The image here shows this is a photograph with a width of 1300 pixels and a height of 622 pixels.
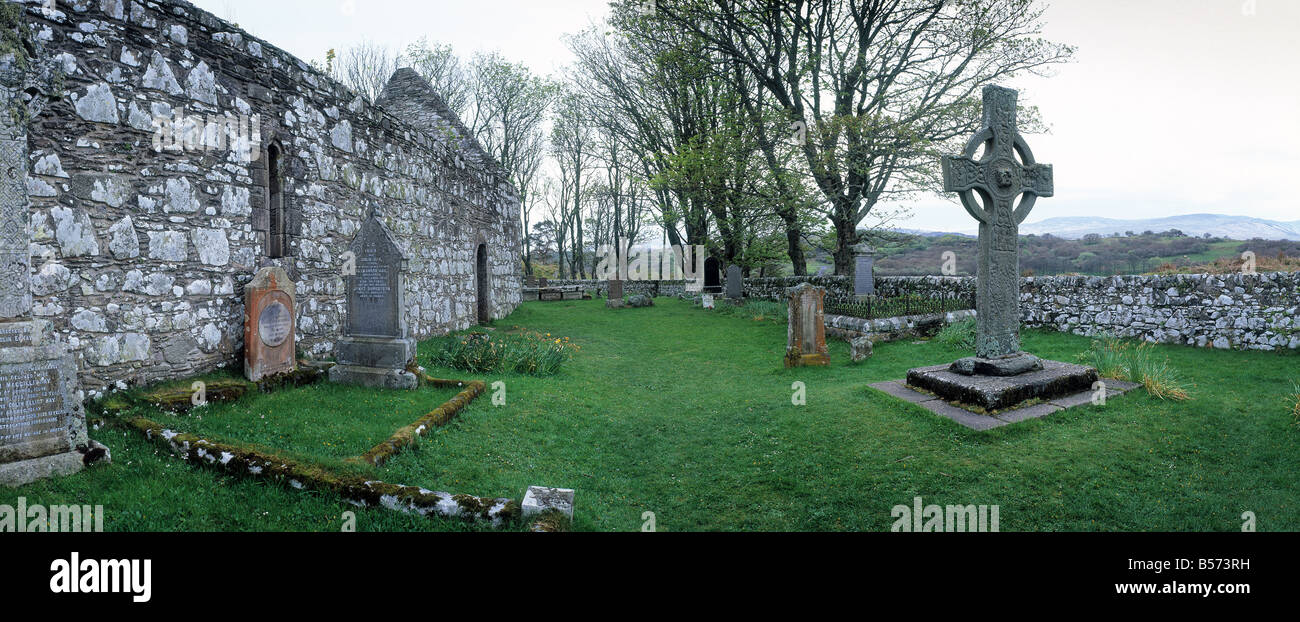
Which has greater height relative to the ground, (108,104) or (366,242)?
(108,104)

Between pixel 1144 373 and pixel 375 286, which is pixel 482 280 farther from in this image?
pixel 1144 373

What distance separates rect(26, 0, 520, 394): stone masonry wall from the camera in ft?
16.4

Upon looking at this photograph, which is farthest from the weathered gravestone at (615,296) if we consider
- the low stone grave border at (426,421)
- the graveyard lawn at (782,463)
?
the low stone grave border at (426,421)

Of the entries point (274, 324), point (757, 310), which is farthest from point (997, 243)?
point (757, 310)

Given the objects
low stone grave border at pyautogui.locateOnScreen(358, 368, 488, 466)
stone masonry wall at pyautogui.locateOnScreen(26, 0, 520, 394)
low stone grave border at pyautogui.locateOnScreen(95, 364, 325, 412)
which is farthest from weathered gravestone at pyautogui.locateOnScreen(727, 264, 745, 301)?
low stone grave border at pyautogui.locateOnScreen(95, 364, 325, 412)

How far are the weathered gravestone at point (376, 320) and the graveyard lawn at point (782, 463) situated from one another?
1.24 feet

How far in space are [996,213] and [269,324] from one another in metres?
8.58

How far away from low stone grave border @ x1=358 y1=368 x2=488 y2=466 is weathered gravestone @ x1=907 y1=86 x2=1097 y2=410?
17.0 ft

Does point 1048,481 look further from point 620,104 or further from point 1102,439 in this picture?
point 620,104

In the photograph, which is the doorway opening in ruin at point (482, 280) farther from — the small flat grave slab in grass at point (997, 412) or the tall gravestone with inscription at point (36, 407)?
the small flat grave slab in grass at point (997, 412)

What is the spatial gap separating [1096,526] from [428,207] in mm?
11511

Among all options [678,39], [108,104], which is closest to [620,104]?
[678,39]

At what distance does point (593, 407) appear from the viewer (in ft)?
22.9

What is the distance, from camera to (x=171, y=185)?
585 cm
